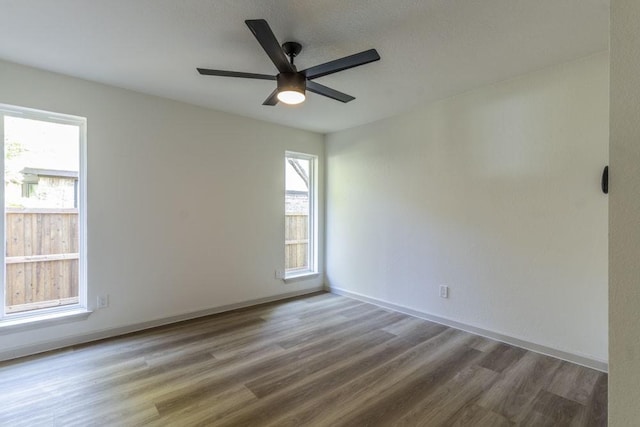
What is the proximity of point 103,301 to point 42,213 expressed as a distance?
95 cm

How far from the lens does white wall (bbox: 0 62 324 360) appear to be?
9.41ft

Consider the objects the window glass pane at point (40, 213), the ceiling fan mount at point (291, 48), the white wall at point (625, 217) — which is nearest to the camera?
the white wall at point (625, 217)

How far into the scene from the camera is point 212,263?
365 centimetres

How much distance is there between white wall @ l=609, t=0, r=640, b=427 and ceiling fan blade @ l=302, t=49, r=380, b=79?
1.31 m

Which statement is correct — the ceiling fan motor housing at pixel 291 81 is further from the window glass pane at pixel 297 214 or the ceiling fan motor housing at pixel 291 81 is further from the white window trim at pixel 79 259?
the window glass pane at pixel 297 214

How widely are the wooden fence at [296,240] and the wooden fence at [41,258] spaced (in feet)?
7.81

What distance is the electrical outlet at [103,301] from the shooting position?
9.59 ft

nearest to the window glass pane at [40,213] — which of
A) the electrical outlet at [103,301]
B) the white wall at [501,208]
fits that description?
the electrical outlet at [103,301]

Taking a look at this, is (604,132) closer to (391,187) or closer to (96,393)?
(391,187)

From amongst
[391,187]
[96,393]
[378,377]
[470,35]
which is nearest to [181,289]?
[96,393]

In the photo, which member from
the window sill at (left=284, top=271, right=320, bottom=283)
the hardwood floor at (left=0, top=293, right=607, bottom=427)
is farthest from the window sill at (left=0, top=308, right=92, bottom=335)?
the window sill at (left=284, top=271, right=320, bottom=283)

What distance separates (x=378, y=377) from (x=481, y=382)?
2.41 ft

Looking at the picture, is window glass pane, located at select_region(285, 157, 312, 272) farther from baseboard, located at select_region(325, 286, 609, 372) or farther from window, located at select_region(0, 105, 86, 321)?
window, located at select_region(0, 105, 86, 321)

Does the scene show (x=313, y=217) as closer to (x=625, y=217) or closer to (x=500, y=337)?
(x=500, y=337)
